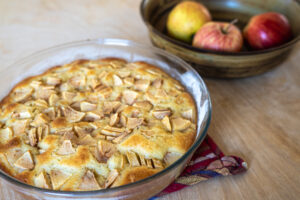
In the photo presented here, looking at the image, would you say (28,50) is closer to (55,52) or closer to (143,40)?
(55,52)

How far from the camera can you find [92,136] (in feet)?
2.45

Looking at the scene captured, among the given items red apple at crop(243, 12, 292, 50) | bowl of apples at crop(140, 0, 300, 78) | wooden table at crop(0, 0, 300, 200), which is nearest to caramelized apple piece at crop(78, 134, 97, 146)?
wooden table at crop(0, 0, 300, 200)

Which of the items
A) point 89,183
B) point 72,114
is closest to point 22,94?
point 72,114

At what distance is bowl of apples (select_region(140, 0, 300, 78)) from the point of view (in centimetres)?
94

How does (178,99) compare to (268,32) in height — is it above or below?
below

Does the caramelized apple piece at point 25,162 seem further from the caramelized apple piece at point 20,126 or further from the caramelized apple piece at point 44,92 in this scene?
the caramelized apple piece at point 44,92

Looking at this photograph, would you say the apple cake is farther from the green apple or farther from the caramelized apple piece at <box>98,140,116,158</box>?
the green apple

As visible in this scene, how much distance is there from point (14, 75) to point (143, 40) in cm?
54

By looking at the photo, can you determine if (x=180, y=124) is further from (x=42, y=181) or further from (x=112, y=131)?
(x=42, y=181)

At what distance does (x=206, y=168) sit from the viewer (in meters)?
0.73

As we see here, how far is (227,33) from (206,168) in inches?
20.9

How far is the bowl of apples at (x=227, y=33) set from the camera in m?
0.94

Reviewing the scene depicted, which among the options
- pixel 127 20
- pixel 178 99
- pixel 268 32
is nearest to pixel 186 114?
pixel 178 99

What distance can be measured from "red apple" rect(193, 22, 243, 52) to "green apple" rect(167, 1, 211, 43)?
3.6 inches
